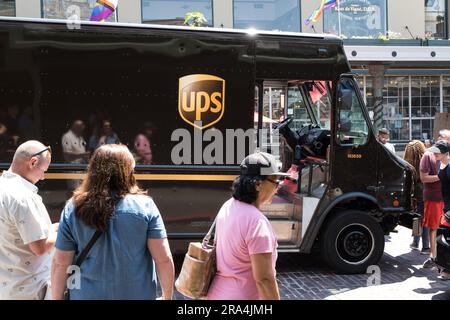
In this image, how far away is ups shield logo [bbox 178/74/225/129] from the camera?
596 centimetres

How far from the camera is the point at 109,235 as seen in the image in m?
2.62

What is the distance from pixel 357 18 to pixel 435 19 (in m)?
3.35

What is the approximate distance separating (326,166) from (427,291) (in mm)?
1895

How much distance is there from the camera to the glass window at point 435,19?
1948cm

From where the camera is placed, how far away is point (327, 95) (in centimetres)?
653

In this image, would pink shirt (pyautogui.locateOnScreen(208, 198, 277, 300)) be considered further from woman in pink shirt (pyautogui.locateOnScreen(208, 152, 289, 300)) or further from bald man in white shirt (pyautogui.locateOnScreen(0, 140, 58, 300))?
bald man in white shirt (pyautogui.locateOnScreen(0, 140, 58, 300))

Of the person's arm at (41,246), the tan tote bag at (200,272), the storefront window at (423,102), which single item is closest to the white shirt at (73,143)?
the person's arm at (41,246)

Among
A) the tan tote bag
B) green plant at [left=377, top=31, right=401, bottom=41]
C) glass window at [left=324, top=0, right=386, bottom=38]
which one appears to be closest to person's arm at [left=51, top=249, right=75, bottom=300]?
the tan tote bag

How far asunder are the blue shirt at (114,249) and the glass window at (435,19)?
19.5 m

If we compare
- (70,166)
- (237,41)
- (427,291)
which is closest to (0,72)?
(70,166)

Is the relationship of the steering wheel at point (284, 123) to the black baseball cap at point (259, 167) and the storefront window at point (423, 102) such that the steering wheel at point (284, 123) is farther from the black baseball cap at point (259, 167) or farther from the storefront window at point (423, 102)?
the storefront window at point (423, 102)

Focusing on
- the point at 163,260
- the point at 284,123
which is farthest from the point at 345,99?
the point at 163,260
